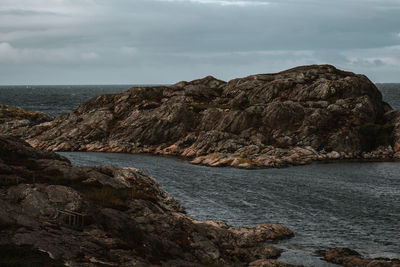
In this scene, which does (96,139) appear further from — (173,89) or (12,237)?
(12,237)

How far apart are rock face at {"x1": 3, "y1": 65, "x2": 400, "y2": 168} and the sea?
9.56 meters

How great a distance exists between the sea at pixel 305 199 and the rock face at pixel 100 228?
5.20 m

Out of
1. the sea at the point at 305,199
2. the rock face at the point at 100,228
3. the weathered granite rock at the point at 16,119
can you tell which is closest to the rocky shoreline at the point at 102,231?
the rock face at the point at 100,228

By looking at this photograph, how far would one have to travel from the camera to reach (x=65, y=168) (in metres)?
48.6

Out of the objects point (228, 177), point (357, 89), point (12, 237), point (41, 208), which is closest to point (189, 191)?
point (228, 177)

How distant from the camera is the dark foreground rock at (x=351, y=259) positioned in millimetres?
36641

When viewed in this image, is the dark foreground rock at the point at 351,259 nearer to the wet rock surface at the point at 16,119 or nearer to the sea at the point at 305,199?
the sea at the point at 305,199

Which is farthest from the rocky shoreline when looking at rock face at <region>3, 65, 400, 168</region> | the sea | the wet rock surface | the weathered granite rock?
the weathered granite rock

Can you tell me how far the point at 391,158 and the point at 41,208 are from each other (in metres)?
88.2

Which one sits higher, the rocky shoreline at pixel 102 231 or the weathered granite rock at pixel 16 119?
the weathered granite rock at pixel 16 119

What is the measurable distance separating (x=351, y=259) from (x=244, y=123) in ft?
249

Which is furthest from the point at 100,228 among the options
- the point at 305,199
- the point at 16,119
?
the point at 16,119

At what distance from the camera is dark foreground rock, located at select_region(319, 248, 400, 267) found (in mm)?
36641

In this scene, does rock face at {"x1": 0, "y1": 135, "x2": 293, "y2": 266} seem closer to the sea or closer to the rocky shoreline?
the rocky shoreline
